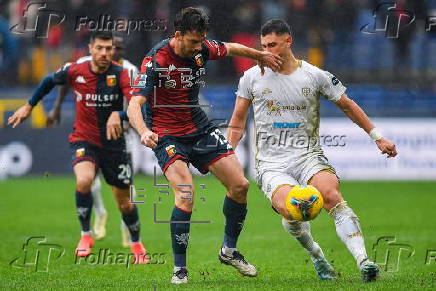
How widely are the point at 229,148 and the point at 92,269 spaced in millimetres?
2014

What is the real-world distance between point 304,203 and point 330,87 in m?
1.20

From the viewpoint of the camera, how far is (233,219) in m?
8.14

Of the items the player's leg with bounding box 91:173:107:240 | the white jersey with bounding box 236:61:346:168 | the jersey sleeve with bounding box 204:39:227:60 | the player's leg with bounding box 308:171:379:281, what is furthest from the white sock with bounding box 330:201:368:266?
the player's leg with bounding box 91:173:107:240

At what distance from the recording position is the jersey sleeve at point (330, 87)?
7.86 m

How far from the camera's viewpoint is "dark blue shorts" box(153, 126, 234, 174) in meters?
7.92

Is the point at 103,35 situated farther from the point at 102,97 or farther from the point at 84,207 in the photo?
the point at 84,207

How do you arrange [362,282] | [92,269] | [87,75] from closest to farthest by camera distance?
[362,282], [92,269], [87,75]

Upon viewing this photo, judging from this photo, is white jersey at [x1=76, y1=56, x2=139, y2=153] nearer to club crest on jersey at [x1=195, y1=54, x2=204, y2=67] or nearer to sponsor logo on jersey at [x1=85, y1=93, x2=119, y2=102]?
sponsor logo on jersey at [x1=85, y1=93, x2=119, y2=102]

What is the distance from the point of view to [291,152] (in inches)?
314

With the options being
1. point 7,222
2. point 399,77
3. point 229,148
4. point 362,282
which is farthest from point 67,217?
point 399,77

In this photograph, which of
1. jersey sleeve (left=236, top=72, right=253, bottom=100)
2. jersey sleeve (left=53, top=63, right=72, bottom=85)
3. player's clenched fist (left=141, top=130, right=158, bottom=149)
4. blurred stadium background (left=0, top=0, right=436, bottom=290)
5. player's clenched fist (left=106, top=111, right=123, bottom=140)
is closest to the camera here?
player's clenched fist (left=141, top=130, right=158, bottom=149)

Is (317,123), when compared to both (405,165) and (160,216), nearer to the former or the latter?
(160,216)

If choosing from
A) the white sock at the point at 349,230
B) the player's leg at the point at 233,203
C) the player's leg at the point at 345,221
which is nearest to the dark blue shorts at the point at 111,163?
the player's leg at the point at 233,203

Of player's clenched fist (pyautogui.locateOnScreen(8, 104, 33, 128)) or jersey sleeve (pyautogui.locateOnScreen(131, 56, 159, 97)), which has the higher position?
jersey sleeve (pyautogui.locateOnScreen(131, 56, 159, 97))
